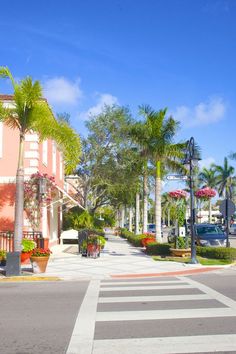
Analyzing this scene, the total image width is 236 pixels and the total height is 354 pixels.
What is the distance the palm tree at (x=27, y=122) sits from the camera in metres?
15.0

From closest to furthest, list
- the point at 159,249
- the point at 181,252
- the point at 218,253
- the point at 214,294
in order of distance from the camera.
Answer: the point at 214,294 < the point at 218,253 < the point at 181,252 < the point at 159,249

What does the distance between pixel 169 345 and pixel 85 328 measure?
5.06ft

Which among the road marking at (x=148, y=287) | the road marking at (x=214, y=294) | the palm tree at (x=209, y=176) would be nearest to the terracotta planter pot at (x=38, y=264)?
the road marking at (x=148, y=287)

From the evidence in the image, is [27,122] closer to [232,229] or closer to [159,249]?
[159,249]

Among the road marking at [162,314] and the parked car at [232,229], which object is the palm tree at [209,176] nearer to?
the parked car at [232,229]

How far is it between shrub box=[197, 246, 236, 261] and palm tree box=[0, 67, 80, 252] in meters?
7.53

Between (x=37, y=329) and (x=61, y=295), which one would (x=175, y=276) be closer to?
(x=61, y=295)

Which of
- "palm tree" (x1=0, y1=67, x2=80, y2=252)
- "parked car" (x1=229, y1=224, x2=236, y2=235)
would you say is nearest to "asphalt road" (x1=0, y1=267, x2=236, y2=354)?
"palm tree" (x1=0, y1=67, x2=80, y2=252)

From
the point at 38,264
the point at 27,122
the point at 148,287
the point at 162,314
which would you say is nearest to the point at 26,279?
the point at 38,264

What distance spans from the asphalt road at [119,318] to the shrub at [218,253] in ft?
21.4

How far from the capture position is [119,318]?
7766mm

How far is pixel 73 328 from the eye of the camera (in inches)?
279

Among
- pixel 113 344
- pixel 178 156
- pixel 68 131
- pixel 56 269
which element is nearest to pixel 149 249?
pixel 178 156

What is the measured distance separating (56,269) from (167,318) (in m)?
9.32
